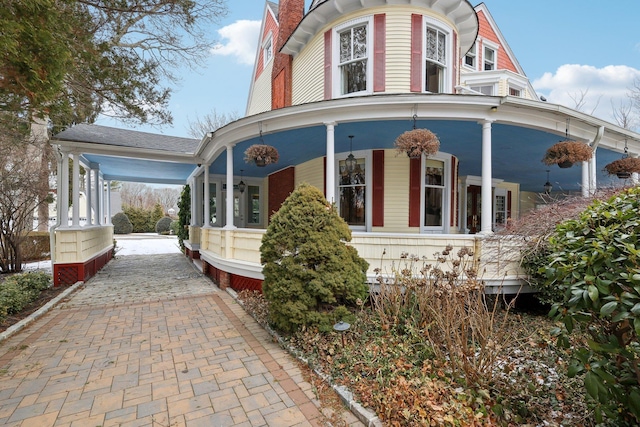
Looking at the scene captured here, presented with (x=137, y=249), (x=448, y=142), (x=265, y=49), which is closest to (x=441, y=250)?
(x=448, y=142)

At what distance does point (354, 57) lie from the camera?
290 inches

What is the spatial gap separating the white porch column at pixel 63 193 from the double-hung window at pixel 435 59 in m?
8.93

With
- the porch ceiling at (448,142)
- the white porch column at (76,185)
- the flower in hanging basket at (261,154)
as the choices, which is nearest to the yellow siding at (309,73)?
the porch ceiling at (448,142)

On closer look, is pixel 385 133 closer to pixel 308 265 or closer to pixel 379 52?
pixel 379 52

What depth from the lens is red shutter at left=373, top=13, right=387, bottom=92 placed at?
707 centimetres

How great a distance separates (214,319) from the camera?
4969 millimetres

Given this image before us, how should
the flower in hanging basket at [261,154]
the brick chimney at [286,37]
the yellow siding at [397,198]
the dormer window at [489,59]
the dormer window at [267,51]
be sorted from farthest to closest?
the dormer window at [489,59] → the dormer window at [267,51] → the brick chimney at [286,37] → the yellow siding at [397,198] → the flower in hanging basket at [261,154]

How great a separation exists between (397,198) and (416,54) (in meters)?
3.34

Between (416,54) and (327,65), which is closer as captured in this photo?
(416,54)

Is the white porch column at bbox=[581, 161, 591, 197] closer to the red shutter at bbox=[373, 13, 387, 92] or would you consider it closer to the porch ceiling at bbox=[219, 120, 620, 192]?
the porch ceiling at bbox=[219, 120, 620, 192]

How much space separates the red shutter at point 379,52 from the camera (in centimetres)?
707

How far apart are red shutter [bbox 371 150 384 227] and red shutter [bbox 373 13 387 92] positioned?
1590 millimetres

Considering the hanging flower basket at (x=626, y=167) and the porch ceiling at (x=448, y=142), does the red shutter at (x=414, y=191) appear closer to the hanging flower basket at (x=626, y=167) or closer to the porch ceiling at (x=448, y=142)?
the porch ceiling at (x=448, y=142)

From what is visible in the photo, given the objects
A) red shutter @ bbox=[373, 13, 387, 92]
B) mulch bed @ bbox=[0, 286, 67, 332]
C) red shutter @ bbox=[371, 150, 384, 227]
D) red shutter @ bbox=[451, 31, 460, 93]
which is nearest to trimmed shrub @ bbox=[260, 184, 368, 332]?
red shutter @ bbox=[371, 150, 384, 227]
